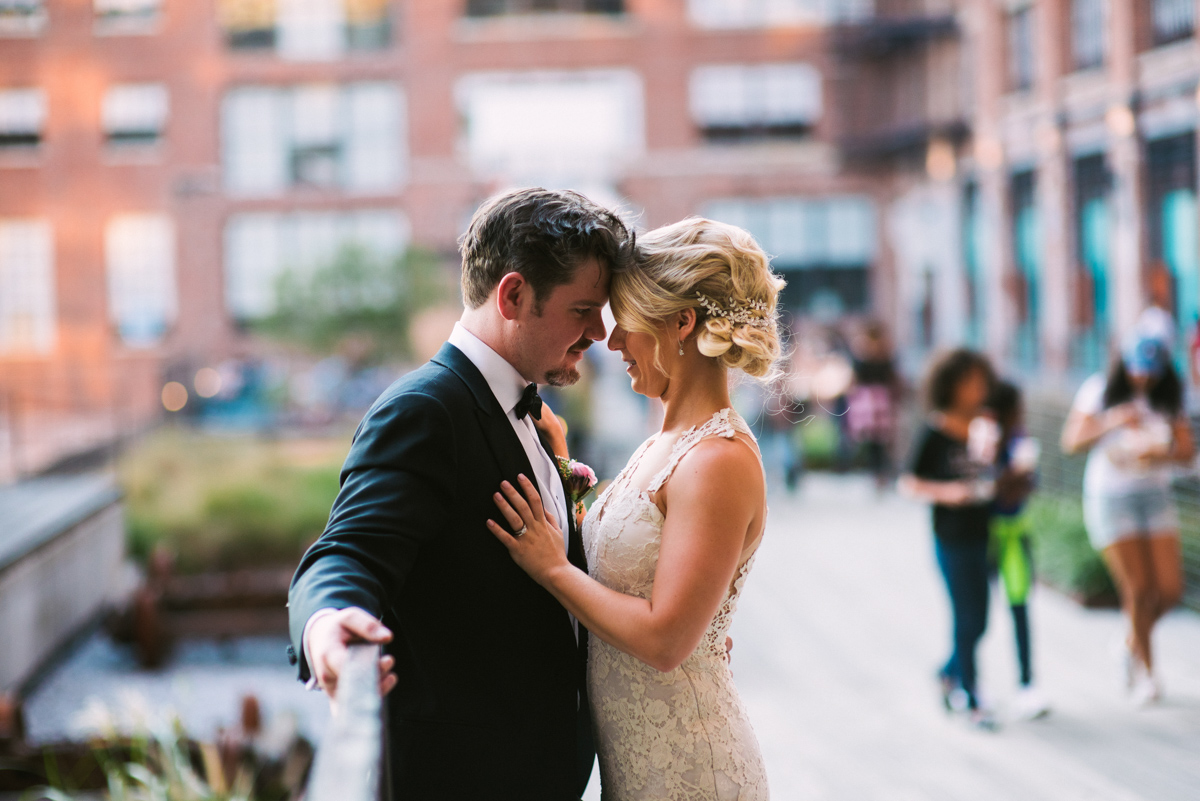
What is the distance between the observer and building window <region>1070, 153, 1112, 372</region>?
17.7 meters

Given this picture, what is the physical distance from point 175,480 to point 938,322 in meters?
17.6

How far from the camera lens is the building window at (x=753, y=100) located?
1233 inches

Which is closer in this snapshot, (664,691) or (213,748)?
(664,691)

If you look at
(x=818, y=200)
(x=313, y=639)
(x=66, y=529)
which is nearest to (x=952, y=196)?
(x=818, y=200)

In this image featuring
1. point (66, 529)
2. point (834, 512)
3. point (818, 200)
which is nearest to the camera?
point (66, 529)

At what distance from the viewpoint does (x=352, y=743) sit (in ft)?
4.38

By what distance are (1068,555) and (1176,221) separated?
827cm

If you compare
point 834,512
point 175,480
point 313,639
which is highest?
point 313,639

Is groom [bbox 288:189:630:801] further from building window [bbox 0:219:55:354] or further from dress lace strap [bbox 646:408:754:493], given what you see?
building window [bbox 0:219:55:354]

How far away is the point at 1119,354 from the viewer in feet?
22.7

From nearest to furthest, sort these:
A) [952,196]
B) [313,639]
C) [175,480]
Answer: [313,639], [175,480], [952,196]

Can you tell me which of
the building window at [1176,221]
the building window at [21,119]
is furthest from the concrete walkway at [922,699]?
the building window at [21,119]

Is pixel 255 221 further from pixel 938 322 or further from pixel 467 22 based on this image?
pixel 938 322

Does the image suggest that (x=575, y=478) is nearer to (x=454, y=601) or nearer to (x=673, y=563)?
(x=673, y=563)
